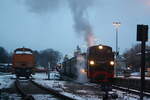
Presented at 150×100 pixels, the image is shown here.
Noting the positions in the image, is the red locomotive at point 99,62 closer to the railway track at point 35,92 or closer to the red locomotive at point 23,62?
the railway track at point 35,92

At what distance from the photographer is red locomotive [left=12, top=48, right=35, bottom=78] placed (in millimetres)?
52031

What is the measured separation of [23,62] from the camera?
2048 inches

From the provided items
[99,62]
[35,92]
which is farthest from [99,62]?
[35,92]

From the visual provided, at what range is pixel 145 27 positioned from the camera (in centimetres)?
1274

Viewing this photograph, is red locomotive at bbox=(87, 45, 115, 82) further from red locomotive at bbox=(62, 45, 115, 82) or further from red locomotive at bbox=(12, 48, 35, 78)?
red locomotive at bbox=(12, 48, 35, 78)

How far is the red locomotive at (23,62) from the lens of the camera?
52.0 meters

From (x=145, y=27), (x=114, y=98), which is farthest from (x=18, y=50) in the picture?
(x=145, y=27)

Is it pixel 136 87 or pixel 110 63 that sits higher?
pixel 110 63

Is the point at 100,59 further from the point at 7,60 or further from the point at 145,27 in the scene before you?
the point at 7,60

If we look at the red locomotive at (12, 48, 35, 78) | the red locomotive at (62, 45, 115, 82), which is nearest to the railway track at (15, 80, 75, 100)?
the red locomotive at (62, 45, 115, 82)

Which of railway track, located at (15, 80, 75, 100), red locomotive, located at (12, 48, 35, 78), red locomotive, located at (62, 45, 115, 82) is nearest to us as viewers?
railway track, located at (15, 80, 75, 100)

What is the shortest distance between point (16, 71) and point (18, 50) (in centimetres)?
311

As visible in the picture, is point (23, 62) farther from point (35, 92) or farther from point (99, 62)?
point (35, 92)

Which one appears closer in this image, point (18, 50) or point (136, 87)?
point (136, 87)
